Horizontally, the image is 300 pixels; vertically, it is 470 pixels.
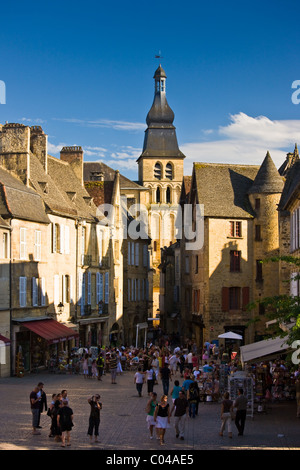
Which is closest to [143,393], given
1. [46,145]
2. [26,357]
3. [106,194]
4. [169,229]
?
[26,357]

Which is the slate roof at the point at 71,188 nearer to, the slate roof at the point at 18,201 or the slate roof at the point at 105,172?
the slate roof at the point at 18,201

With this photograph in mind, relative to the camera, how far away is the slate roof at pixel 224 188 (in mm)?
53594

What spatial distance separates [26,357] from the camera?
1513 inches

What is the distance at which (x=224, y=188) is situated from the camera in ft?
180

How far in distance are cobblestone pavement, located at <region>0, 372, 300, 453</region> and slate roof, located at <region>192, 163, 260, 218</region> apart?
24199 mm

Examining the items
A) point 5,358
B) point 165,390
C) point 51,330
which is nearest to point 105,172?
point 51,330

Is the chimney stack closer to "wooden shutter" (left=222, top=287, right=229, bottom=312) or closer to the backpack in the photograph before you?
"wooden shutter" (left=222, top=287, right=229, bottom=312)

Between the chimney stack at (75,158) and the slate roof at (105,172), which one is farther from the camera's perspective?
the slate roof at (105,172)

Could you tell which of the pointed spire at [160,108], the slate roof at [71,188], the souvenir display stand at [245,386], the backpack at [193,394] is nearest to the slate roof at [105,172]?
the pointed spire at [160,108]

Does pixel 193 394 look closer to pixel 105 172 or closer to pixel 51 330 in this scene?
pixel 51 330

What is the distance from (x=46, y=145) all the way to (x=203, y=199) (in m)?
13.0

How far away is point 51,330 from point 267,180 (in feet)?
72.1

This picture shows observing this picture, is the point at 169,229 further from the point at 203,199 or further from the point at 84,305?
the point at 84,305

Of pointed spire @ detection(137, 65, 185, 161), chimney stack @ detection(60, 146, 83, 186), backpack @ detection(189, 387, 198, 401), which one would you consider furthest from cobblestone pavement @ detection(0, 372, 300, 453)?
pointed spire @ detection(137, 65, 185, 161)
